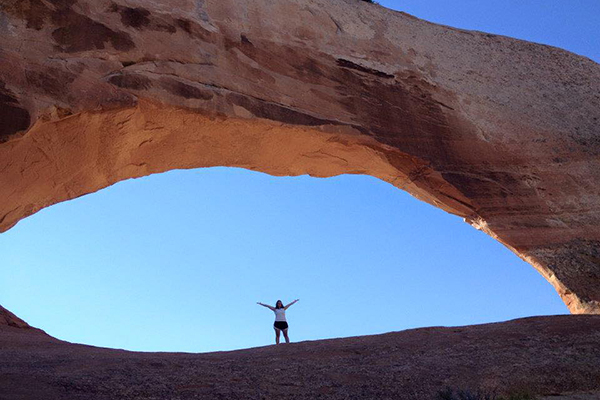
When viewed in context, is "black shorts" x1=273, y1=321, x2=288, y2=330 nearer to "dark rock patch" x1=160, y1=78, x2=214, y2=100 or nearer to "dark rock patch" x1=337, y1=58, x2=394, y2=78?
"dark rock patch" x1=160, y1=78, x2=214, y2=100

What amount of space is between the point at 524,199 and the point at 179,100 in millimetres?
6226

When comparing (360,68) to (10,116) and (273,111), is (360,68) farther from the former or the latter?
(10,116)

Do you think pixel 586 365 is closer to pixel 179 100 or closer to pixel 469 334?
pixel 469 334

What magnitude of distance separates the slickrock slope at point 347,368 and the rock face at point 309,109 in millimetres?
3192

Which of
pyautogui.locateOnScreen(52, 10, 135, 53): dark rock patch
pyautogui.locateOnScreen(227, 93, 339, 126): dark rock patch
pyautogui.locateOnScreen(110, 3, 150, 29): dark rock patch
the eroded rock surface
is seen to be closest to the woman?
pyautogui.locateOnScreen(227, 93, 339, 126): dark rock patch

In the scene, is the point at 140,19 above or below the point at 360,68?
below

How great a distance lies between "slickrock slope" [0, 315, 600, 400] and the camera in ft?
17.7

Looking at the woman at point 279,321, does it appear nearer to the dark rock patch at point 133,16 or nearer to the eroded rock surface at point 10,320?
the eroded rock surface at point 10,320

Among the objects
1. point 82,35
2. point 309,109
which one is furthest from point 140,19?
point 309,109

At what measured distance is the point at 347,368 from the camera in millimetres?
6242

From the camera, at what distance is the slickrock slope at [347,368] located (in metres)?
5.39

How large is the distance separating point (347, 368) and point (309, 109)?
18.9 feet

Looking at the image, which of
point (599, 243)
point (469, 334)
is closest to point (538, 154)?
point (599, 243)

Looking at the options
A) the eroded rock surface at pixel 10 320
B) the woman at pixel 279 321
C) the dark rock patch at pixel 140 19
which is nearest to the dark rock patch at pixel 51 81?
the dark rock patch at pixel 140 19
